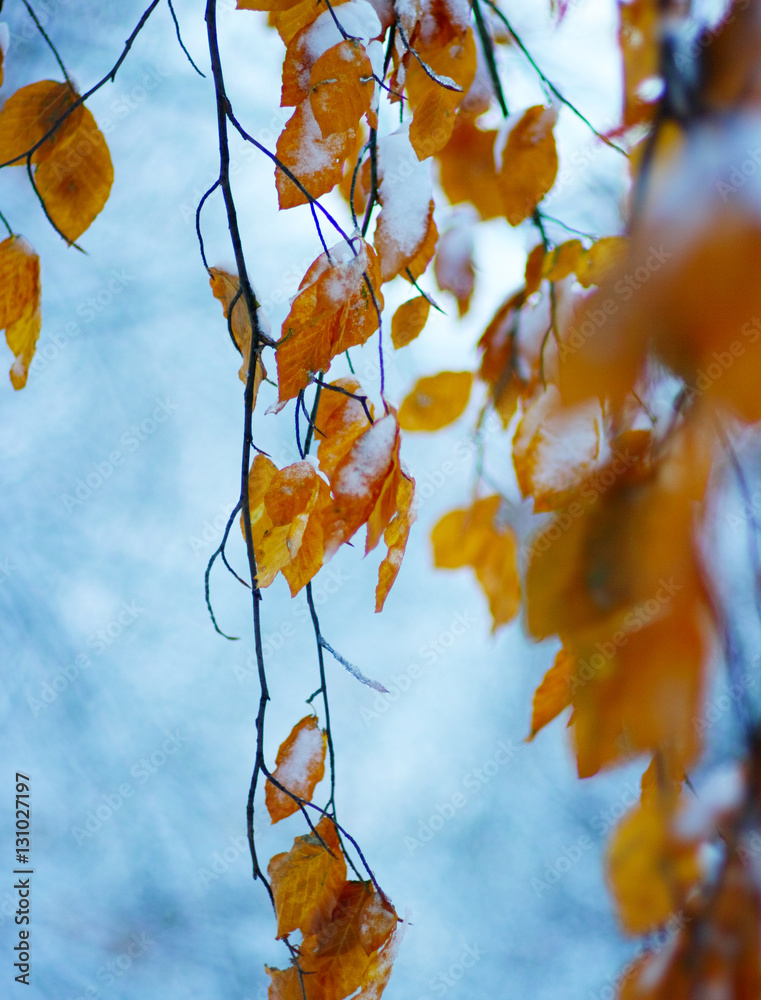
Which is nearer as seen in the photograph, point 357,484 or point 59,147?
point 357,484

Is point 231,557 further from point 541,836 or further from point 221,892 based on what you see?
point 541,836

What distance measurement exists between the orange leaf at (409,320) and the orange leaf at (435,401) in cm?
15

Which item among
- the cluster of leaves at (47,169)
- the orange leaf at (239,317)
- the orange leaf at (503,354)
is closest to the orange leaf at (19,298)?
the cluster of leaves at (47,169)

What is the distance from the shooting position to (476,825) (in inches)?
55.3

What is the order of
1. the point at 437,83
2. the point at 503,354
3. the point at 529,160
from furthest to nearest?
1. the point at 503,354
2. the point at 529,160
3. the point at 437,83

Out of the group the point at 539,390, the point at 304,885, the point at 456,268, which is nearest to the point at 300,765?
the point at 304,885

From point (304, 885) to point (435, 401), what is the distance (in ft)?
1.24

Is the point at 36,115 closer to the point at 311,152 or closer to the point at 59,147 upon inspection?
the point at 59,147

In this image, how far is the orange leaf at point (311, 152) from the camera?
356 mm

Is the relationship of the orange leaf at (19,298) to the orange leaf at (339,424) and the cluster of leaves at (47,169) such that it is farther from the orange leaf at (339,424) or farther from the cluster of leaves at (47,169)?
the orange leaf at (339,424)

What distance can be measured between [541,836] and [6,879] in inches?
38.0

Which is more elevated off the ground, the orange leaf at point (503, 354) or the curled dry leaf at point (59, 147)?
the curled dry leaf at point (59, 147)

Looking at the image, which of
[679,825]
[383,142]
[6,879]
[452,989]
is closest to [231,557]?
[6,879]

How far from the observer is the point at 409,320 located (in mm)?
483
